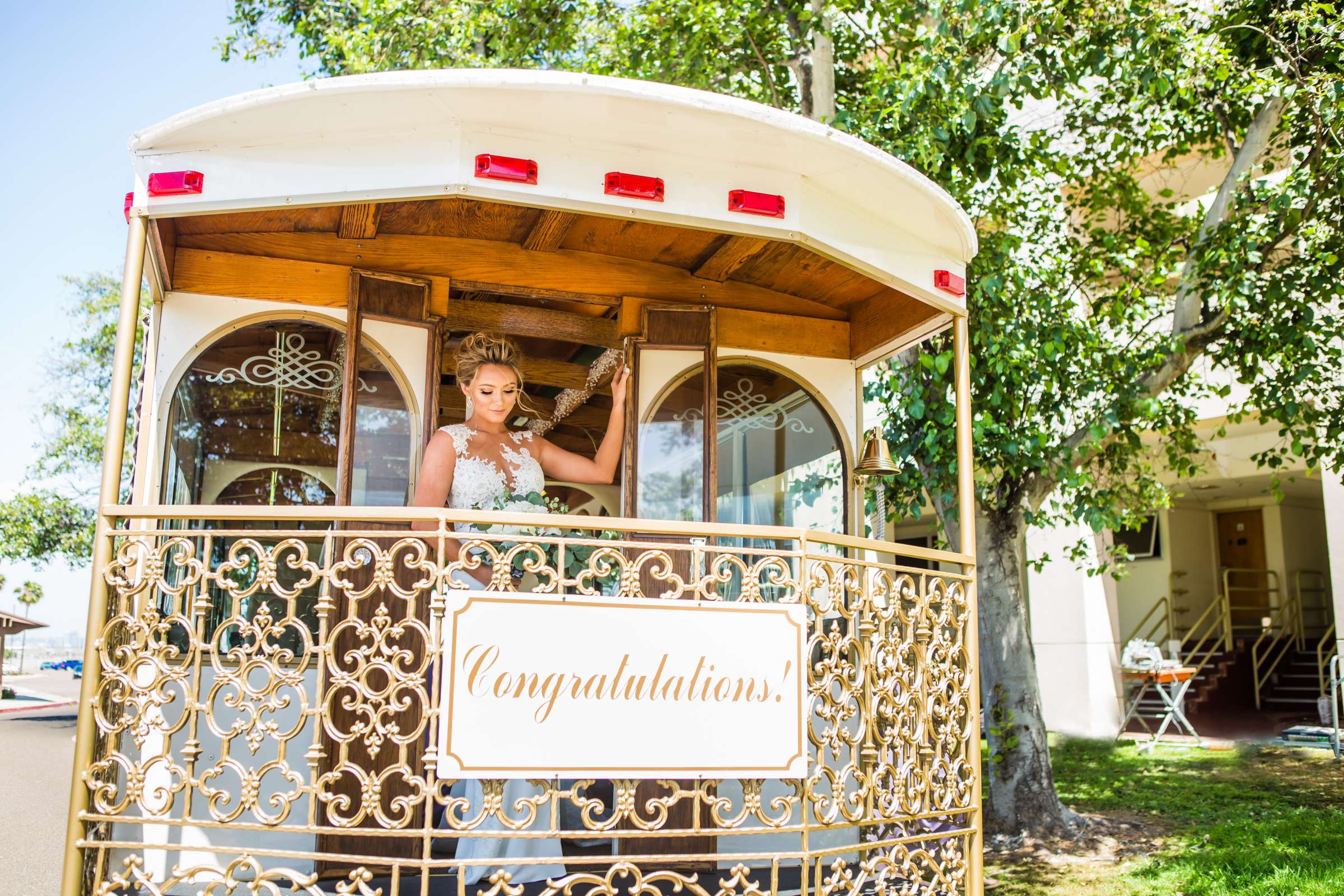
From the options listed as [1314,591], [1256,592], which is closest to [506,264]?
[1256,592]

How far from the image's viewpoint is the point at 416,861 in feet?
11.7

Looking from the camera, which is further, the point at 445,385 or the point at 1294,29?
the point at 1294,29

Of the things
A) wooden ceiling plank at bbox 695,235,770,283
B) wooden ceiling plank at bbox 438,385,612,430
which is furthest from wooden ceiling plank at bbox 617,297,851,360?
wooden ceiling plank at bbox 438,385,612,430

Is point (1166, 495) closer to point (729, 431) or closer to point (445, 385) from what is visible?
point (729, 431)

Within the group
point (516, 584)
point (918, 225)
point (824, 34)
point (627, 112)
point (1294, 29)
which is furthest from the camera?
point (824, 34)

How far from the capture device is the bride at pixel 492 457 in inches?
200

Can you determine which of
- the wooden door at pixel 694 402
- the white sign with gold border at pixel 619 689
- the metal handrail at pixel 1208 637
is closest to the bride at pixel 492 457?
the wooden door at pixel 694 402

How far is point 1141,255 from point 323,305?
7108 mm

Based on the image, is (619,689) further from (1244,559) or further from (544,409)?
(1244,559)

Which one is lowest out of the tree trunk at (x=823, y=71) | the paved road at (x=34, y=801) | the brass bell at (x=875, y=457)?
the paved road at (x=34, y=801)

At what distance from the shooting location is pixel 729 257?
18.8 ft

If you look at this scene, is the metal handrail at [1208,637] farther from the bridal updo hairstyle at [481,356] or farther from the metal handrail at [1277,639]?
the bridal updo hairstyle at [481,356]

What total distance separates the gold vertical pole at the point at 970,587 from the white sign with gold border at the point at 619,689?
1.13 meters

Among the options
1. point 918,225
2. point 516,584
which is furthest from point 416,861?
point 918,225
